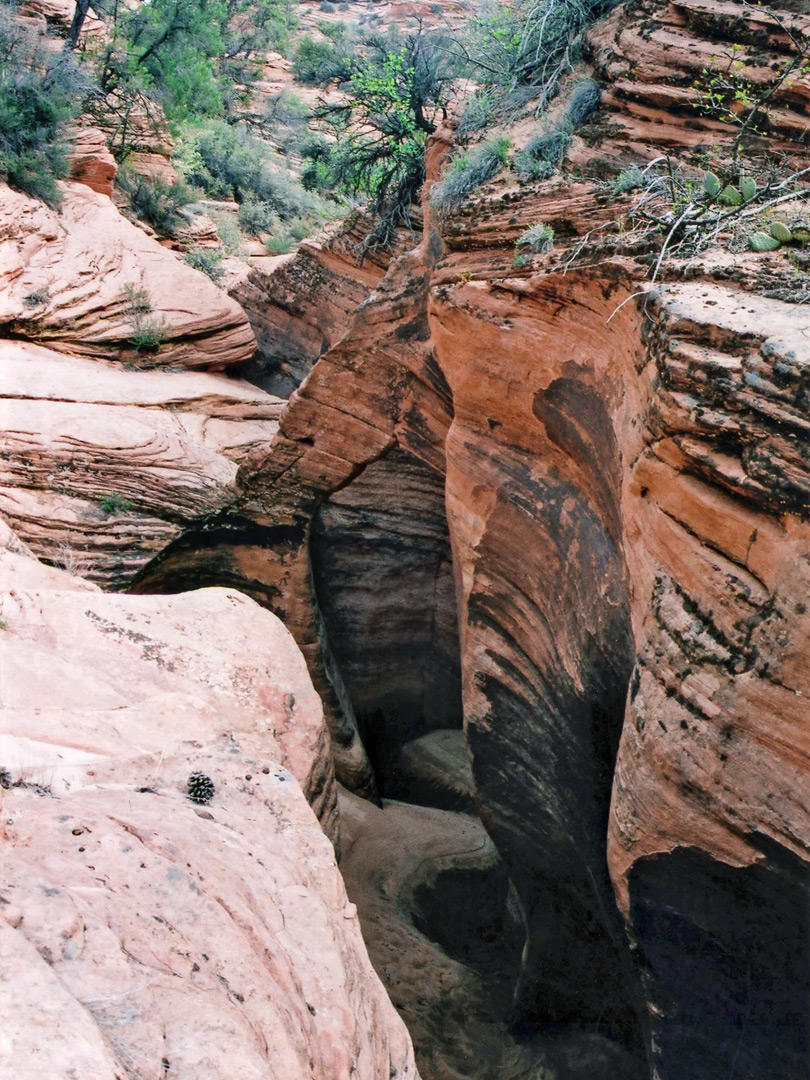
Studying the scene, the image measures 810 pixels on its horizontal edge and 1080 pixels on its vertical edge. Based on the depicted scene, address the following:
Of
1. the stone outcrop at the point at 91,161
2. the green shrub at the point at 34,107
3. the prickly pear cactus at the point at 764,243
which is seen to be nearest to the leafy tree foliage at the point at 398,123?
the stone outcrop at the point at 91,161

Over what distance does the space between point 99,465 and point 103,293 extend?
3.18 metres

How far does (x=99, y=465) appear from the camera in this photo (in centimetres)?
948

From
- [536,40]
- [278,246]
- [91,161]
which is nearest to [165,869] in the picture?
[536,40]

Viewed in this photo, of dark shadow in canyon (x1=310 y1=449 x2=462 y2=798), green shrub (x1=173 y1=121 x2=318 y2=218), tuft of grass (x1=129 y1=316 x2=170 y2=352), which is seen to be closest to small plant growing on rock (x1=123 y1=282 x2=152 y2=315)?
tuft of grass (x1=129 y1=316 x2=170 y2=352)

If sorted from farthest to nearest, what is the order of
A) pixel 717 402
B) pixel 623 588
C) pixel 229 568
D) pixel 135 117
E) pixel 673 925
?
pixel 135 117 < pixel 229 568 < pixel 623 588 < pixel 673 925 < pixel 717 402

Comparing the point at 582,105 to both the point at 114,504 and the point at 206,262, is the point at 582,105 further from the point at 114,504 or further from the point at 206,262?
the point at 206,262

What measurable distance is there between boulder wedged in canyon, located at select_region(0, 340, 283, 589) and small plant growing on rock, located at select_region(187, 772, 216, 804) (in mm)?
5485

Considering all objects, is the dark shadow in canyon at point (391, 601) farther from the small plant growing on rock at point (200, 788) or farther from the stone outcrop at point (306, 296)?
the small plant growing on rock at point (200, 788)

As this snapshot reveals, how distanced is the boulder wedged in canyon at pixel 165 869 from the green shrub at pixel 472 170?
390 cm

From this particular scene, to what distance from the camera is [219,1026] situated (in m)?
2.63

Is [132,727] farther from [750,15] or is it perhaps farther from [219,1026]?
[750,15]

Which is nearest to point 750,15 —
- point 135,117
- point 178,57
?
point 135,117

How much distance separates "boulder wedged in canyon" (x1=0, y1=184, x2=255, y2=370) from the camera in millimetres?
10781

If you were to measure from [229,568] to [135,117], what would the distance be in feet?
39.9
